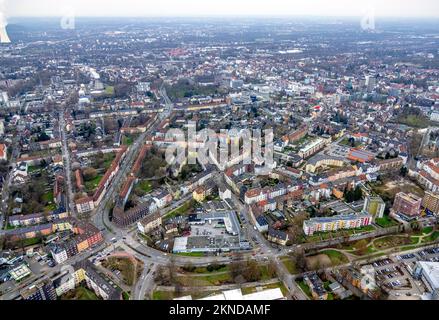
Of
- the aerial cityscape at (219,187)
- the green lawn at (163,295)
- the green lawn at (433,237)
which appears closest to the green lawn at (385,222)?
the aerial cityscape at (219,187)

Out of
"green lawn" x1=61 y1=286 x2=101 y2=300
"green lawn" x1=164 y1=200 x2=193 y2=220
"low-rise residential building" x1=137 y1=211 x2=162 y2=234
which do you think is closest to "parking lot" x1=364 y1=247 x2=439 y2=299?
"green lawn" x1=164 y1=200 x2=193 y2=220

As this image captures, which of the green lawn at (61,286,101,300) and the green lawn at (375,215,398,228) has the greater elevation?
the green lawn at (375,215,398,228)

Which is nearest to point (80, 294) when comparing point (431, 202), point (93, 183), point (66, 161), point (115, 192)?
point (115, 192)

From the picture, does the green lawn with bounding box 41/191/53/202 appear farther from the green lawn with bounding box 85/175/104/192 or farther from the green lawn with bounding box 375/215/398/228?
the green lawn with bounding box 375/215/398/228

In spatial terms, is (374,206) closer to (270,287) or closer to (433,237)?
(433,237)

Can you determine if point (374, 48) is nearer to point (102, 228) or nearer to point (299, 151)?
point (299, 151)
